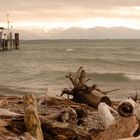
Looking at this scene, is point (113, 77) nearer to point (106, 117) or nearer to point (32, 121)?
point (106, 117)

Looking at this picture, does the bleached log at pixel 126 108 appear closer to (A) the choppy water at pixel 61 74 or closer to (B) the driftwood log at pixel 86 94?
(B) the driftwood log at pixel 86 94

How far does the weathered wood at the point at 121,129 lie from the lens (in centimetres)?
805

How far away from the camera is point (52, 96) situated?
12953mm

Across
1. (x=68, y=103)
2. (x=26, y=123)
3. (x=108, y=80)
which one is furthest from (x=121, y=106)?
(x=108, y=80)

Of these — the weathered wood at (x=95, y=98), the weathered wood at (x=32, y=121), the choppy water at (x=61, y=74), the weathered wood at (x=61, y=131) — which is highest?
the weathered wood at (x=32, y=121)

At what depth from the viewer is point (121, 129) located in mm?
8148

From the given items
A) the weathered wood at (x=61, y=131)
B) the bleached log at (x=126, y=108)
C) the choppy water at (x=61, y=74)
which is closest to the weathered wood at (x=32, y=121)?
the weathered wood at (x=61, y=131)

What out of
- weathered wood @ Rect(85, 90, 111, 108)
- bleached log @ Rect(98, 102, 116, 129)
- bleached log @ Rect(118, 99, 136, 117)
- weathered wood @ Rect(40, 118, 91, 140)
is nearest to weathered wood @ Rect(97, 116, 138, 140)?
bleached log @ Rect(118, 99, 136, 117)

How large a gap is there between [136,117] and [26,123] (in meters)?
1.96

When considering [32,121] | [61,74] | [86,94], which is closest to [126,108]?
[32,121]

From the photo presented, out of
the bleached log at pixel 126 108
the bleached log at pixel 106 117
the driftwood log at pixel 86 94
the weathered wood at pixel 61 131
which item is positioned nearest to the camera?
the weathered wood at pixel 61 131

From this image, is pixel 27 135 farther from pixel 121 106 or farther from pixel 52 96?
pixel 52 96

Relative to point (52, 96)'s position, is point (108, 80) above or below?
below

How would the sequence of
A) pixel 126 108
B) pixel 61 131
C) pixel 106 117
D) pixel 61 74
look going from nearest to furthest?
pixel 61 131 → pixel 126 108 → pixel 106 117 → pixel 61 74
